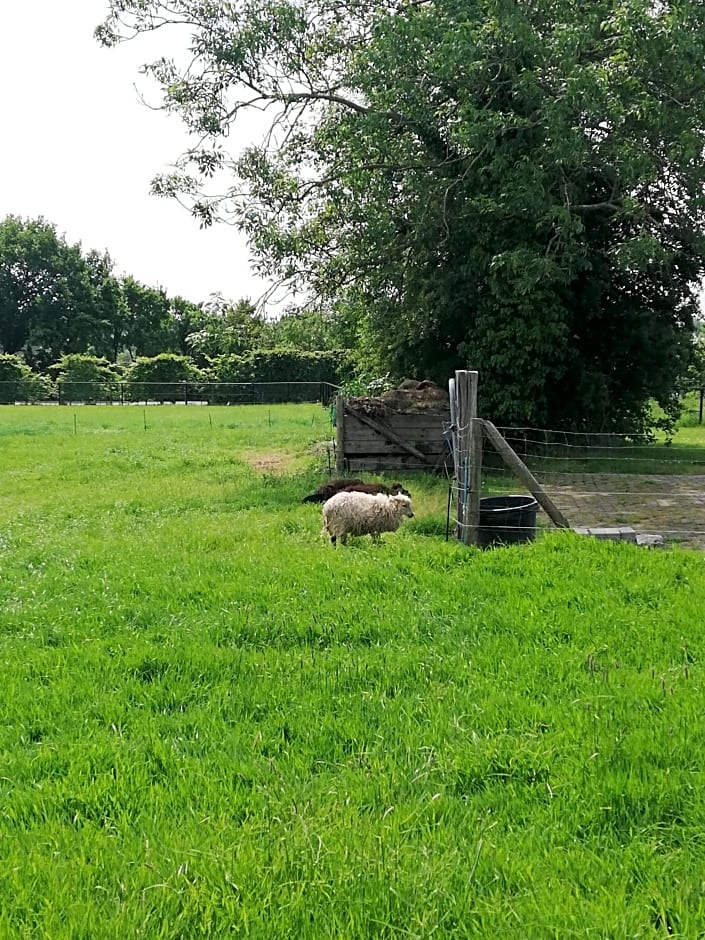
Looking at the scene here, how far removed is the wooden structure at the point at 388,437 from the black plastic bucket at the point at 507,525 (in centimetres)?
492

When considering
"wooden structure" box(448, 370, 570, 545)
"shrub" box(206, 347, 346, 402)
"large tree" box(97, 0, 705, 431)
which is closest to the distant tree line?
"shrub" box(206, 347, 346, 402)

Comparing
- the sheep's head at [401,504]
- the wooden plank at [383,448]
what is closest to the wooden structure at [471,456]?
the sheep's head at [401,504]

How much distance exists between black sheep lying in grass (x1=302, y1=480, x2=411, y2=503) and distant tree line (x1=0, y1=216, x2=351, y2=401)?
3662cm

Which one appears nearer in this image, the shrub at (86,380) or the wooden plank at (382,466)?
the wooden plank at (382,466)

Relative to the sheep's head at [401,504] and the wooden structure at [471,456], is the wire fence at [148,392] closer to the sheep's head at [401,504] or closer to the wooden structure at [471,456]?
the sheep's head at [401,504]

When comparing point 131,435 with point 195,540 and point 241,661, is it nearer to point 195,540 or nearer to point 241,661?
point 195,540

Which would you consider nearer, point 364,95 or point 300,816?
point 300,816

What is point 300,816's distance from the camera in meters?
2.72

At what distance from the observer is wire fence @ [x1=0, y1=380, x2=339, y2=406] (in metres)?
43.8

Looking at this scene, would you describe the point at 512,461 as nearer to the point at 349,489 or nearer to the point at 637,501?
the point at 349,489

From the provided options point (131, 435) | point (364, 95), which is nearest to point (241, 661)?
point (364, 95)

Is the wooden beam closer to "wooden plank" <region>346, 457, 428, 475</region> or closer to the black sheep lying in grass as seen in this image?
the black sheep lying in grass

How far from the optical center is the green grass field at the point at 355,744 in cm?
232

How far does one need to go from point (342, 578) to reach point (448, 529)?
2.10m
